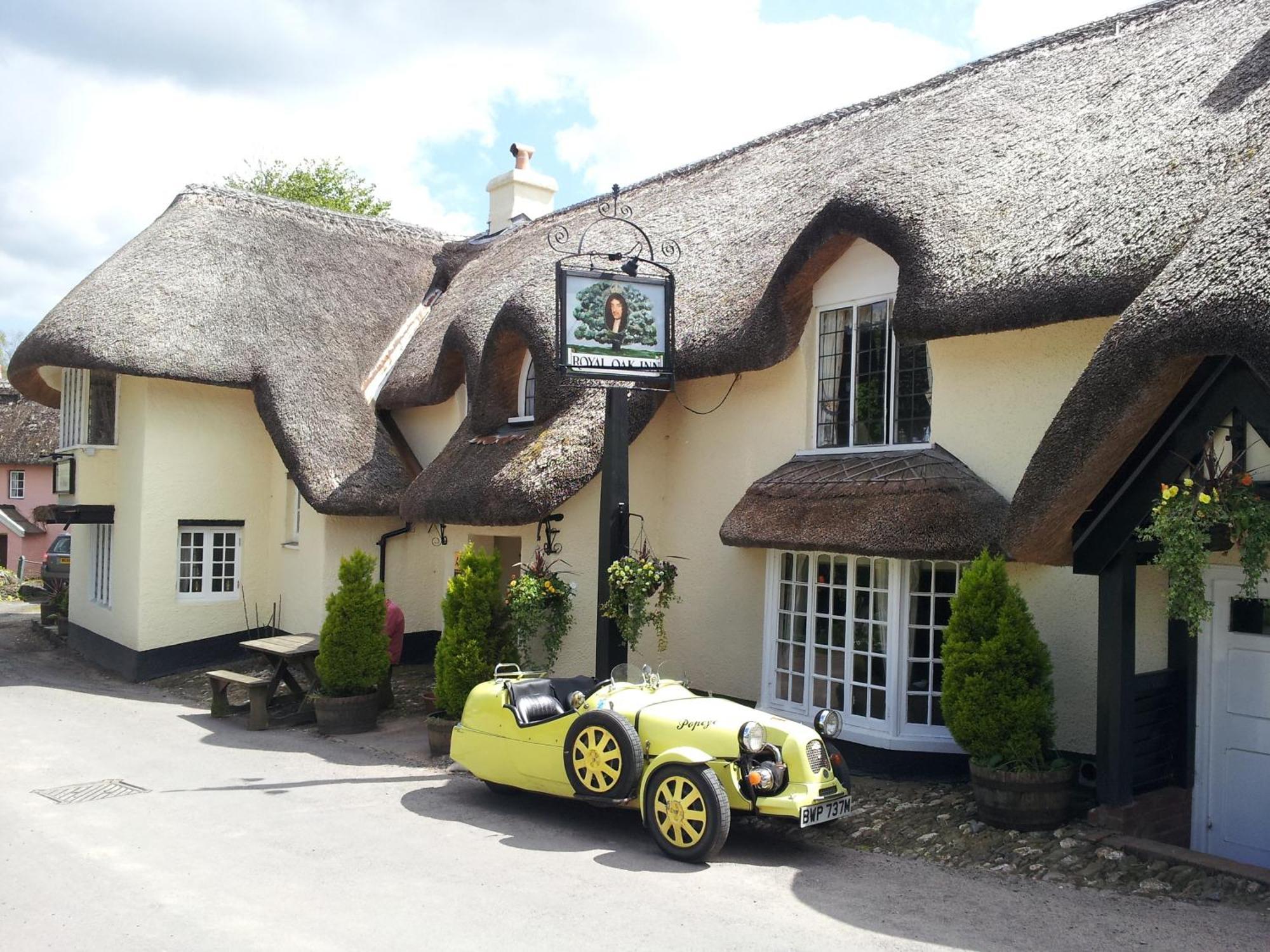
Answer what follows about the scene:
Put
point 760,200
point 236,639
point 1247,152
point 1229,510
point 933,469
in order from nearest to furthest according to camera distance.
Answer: point 1229,510
point 1247,152
point 933,469
point 760,200
point 236,639

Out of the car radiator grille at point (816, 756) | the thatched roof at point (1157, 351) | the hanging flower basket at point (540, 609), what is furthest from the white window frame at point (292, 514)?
the thatched roof at point (1157, 351)

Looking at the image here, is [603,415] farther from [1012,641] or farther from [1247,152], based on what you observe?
[1247,152]

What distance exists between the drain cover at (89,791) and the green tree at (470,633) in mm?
2829

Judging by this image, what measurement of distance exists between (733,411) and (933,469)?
2.92m

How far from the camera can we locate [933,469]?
8867mm

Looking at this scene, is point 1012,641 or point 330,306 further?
point 330,306

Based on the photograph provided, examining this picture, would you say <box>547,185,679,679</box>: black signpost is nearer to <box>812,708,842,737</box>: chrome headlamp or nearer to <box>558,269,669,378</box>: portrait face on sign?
<box>558,269,669,378</box>: portrait face on sign

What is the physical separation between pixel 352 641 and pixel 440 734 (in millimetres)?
1848

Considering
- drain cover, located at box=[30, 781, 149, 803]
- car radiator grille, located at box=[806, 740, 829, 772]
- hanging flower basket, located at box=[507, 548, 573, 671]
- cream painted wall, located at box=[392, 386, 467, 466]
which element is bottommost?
drain cover, located at box=[30, 781, 149, 803]

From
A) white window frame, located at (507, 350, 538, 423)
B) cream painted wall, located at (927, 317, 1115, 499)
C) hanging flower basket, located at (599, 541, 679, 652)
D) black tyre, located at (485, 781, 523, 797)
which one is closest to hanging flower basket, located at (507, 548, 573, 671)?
hanging flower basket, located at (599, 541, 679, 652)

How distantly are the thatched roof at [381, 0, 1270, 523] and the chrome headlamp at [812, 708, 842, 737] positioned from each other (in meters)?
3.29

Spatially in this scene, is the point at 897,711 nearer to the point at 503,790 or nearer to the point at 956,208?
the point at 503,790

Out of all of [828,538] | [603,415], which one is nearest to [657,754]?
[828,538]

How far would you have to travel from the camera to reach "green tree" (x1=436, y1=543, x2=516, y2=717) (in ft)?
34.1
